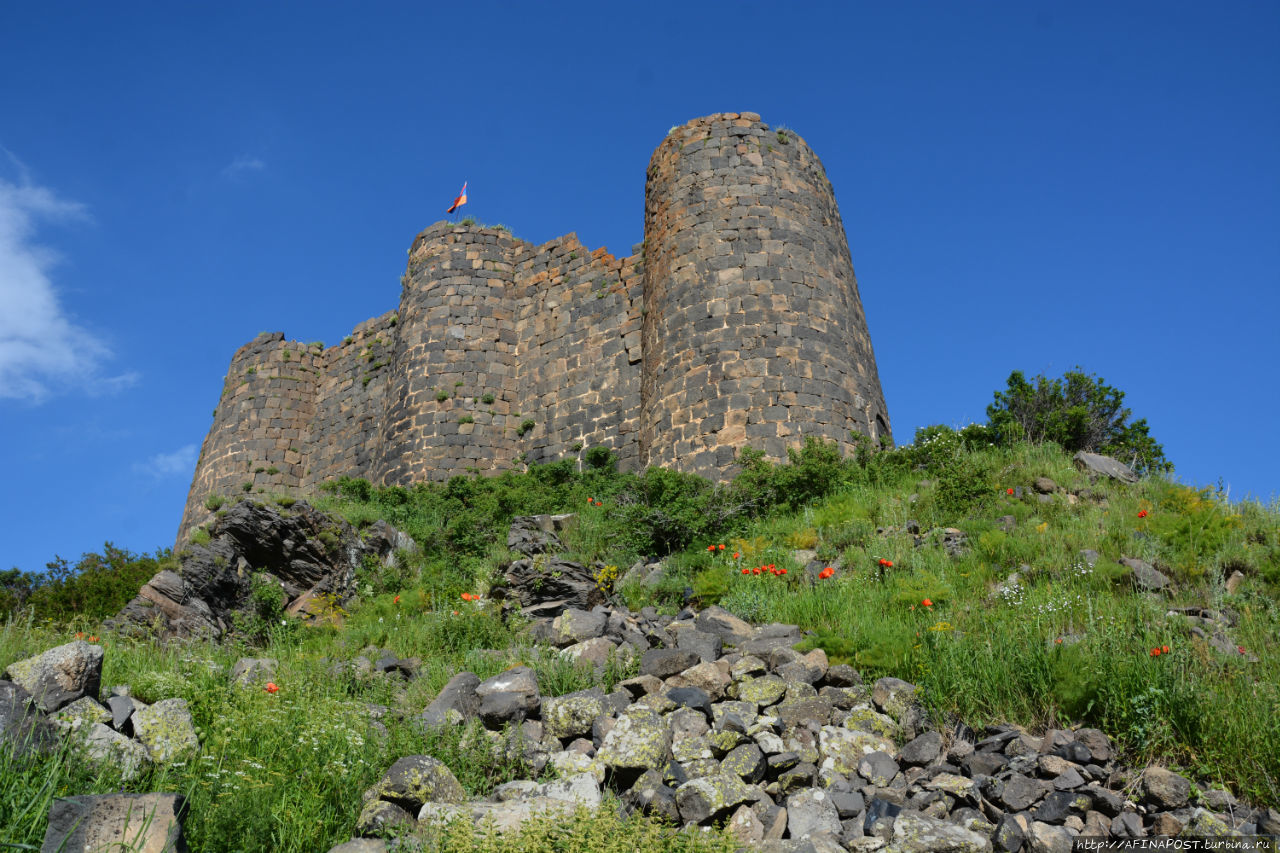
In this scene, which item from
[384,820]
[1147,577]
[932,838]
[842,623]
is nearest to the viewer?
[932,838]

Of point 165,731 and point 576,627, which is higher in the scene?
point 576,627

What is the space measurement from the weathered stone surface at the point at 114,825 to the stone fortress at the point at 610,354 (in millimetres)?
9523

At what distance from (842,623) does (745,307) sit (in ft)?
25.1

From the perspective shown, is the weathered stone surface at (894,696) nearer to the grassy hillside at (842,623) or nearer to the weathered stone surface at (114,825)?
the grassy hillside at (842,623)

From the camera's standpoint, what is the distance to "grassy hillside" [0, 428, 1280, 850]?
15.7 feet

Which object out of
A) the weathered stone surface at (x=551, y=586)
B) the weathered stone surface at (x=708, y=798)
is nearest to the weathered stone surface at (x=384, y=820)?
the weathered stone surface at (x=708, y=798)

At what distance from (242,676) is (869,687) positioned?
4441mm

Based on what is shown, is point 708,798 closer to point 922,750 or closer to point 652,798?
point 652,798

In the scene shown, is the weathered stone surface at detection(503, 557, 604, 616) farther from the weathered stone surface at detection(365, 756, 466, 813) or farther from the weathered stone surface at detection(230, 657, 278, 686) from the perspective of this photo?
the weathered stone surface at detection(365, 756, 466, 813)

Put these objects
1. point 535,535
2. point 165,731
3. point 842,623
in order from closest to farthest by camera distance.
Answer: point 165,731
point 842,623
point 535,535

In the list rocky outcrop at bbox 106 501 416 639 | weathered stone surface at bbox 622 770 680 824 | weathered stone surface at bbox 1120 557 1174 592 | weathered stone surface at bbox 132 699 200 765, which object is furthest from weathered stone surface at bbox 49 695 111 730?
weathered stone surface at bbox 1120 557 1174 592

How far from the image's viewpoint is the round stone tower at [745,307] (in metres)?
13.3

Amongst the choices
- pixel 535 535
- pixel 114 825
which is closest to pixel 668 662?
pixel 114 825

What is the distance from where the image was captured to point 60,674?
208 inches
